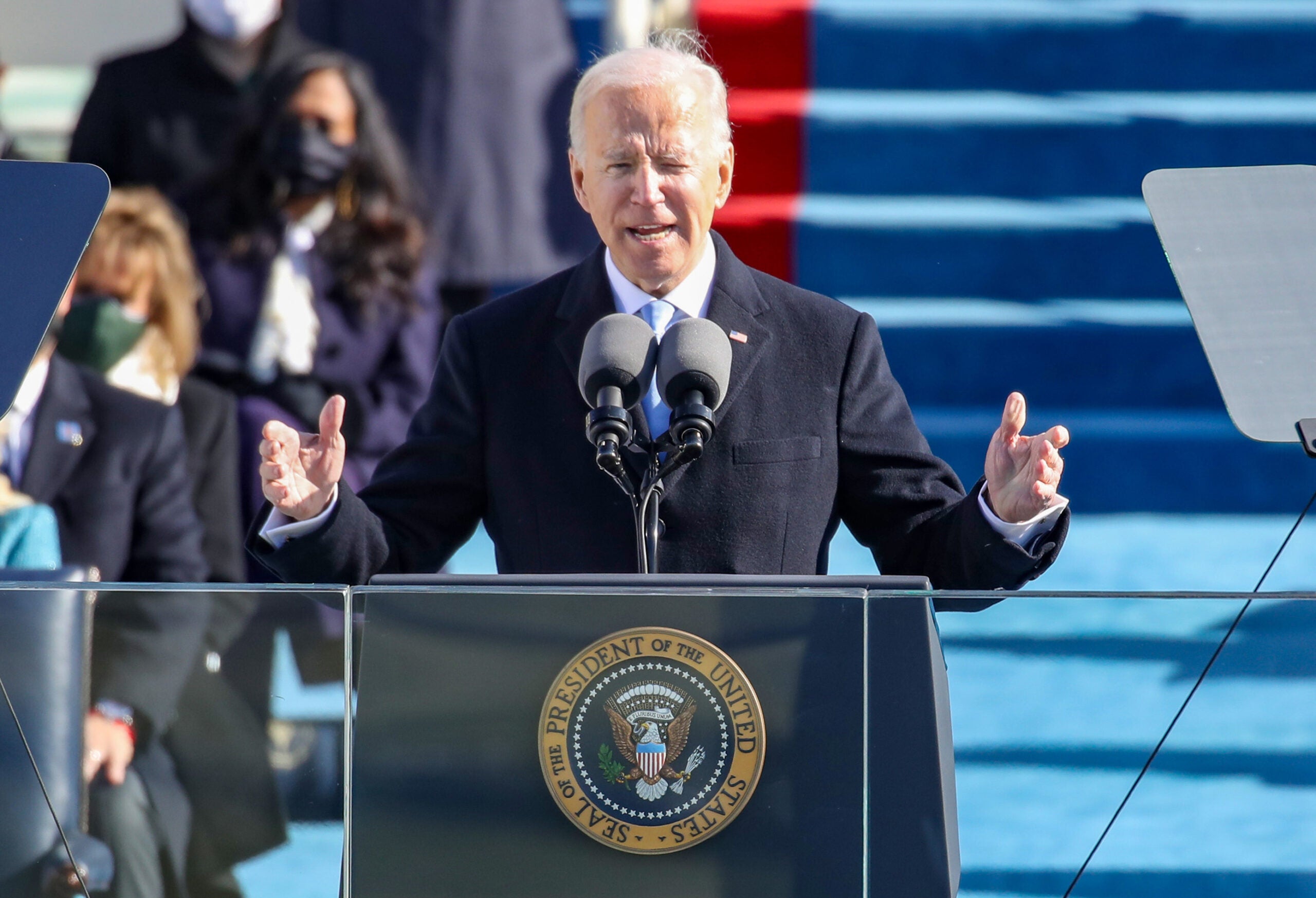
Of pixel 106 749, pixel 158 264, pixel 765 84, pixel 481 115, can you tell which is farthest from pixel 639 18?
pixel 106 749

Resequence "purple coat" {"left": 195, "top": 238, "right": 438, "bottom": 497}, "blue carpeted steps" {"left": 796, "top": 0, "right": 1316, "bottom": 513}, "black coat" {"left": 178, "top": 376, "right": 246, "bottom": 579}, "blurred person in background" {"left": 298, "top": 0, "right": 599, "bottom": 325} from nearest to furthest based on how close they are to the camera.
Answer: "black coat" {"left": 178, "top": 376, "right": 246, "bottom": 579} < "purple coat" {"left": 195, "top": 238, "right": 438, "bottom": 497} < "blurred person in background" {"left": 298, "top": 0, "right": 599, "bottom": 325} < "blue carpeted steps" {"left": 796, "top": 0, "right": 1316, "bottom": 513}

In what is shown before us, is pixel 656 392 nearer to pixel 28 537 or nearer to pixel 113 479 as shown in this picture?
pixel 28 537

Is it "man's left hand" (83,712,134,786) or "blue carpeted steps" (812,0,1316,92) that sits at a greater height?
"blue carpeted steps" (812,0,1316,92)

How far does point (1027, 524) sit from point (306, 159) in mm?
2753

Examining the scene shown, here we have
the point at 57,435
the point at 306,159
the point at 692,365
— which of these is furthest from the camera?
the point at 306,159

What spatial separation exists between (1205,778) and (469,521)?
3.35 ft

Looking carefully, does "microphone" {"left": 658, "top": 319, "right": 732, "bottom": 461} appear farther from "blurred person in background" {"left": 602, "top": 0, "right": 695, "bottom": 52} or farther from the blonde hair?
"blurred person in background" {"left": 602, "top": 0, "right": 695, "bottom": 52}

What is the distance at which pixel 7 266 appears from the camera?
1736 mm

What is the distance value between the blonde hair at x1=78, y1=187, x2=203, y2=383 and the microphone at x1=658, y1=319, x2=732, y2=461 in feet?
8.36

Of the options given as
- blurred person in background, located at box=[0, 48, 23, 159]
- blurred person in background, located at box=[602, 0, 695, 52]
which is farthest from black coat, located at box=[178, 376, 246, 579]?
blurred person in background, located at box=[602, 0, 695, 52]

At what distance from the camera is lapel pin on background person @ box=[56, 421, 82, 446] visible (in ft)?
11.7

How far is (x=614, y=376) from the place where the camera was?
5.42 feet

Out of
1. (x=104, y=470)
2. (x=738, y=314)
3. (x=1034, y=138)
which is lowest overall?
(x=738, y=314)

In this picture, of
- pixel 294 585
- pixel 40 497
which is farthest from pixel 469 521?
pixel 40 497
